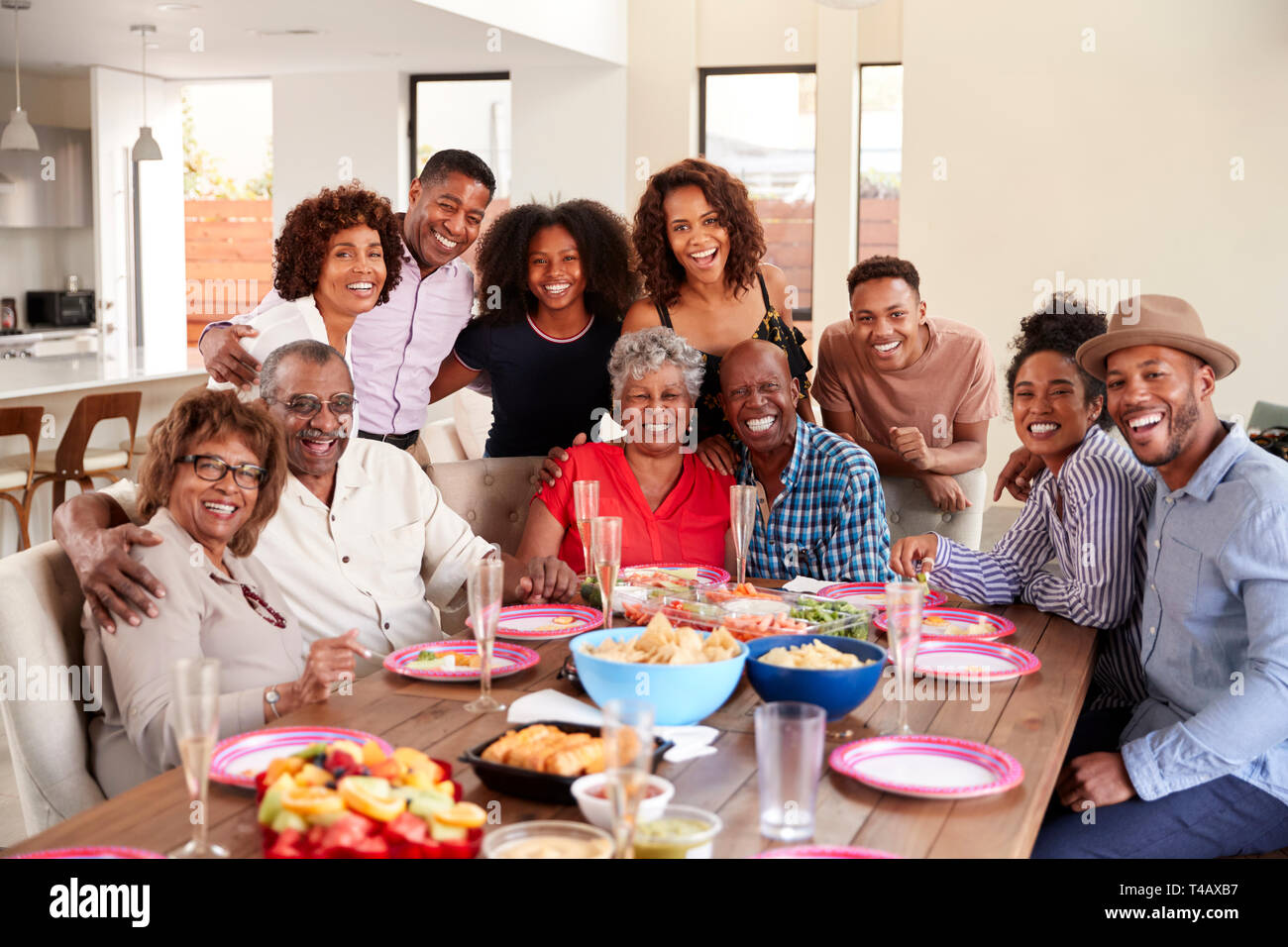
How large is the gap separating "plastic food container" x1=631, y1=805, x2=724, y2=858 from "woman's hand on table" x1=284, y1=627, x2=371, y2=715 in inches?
27.8

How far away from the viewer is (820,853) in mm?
1333

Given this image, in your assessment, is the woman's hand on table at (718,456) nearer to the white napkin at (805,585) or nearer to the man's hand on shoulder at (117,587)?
the white napkin at (805,585)

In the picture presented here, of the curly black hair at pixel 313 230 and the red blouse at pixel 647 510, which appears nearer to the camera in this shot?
the red blouse at pixel 647 510

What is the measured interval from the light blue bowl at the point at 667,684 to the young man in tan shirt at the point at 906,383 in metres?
1.80

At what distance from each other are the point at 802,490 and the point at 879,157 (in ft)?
17.7

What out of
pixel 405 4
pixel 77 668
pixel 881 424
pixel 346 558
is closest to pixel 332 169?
pixel 405 4

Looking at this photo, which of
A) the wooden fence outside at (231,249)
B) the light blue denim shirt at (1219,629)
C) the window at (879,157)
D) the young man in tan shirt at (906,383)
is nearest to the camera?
the light blue denim shirt at (1219,629)

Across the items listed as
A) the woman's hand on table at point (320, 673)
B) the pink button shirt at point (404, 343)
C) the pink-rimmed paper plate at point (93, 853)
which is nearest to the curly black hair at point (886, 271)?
the pink button shirt at point (404, 343)

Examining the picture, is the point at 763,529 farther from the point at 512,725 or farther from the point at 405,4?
the point at 405,4

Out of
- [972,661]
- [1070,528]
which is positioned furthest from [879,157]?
[972,661]

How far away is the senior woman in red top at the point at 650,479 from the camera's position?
292 cm

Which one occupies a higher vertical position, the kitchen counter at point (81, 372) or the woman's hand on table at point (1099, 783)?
the kitchen counter at point (81, 372)

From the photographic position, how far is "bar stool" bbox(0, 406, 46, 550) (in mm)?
5150
